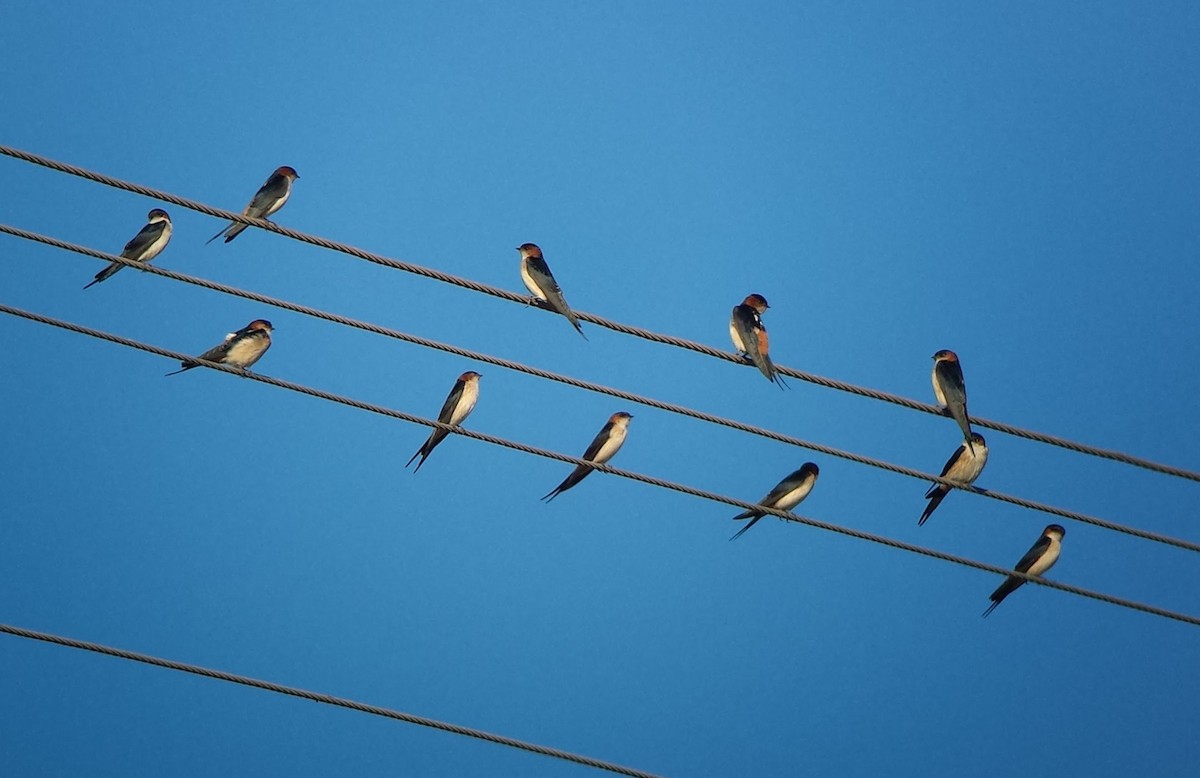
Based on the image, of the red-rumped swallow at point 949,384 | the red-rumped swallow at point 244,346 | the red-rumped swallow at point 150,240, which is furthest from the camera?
the red-rumped swallow at point 150,240

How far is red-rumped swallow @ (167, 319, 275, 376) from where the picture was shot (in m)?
9.88

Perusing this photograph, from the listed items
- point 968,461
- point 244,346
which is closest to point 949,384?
point 968,461

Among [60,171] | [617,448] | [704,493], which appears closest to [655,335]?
[704,493]

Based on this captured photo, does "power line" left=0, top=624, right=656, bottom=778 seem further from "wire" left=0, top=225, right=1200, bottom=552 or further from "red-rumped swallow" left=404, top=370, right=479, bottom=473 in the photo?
"red-rumped swallow" left=404, top=370, right=479, bottom=473

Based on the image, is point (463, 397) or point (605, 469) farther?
point (463, 397)

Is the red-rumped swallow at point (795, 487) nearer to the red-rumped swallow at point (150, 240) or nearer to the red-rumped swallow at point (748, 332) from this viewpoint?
the red-rumped swallow at point (748, 332)

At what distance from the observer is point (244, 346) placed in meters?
9.91

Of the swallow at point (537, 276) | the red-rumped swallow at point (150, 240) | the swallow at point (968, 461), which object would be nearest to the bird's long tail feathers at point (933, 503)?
the swallow at point (968, 461)

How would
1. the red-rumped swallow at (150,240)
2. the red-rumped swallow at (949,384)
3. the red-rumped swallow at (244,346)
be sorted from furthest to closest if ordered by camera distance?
1. the red-rumped swallow at (150,240)
2. the red-rumped swallow at (244,346)
3. the red-rumped swallow at (949,384)

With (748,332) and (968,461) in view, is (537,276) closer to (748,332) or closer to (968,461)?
(748,332)

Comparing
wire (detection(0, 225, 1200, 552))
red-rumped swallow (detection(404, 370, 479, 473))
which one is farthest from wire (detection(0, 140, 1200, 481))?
red-rumped swallow (detection(404, 370, 479, 473))

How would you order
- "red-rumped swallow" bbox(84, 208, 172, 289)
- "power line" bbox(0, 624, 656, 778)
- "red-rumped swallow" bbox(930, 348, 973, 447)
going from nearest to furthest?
1. "power line" bbox(0, 624, 656, 778)
2. "red-rumped swallow" bbox(930, 348, 973, 447)
3. "red-rumped swallow" bbox(84, 208, 172, 289)

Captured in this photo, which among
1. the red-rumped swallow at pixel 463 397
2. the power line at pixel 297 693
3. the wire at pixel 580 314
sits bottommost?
the power line at pixel 297 693

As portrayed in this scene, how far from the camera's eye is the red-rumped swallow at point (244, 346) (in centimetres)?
988
